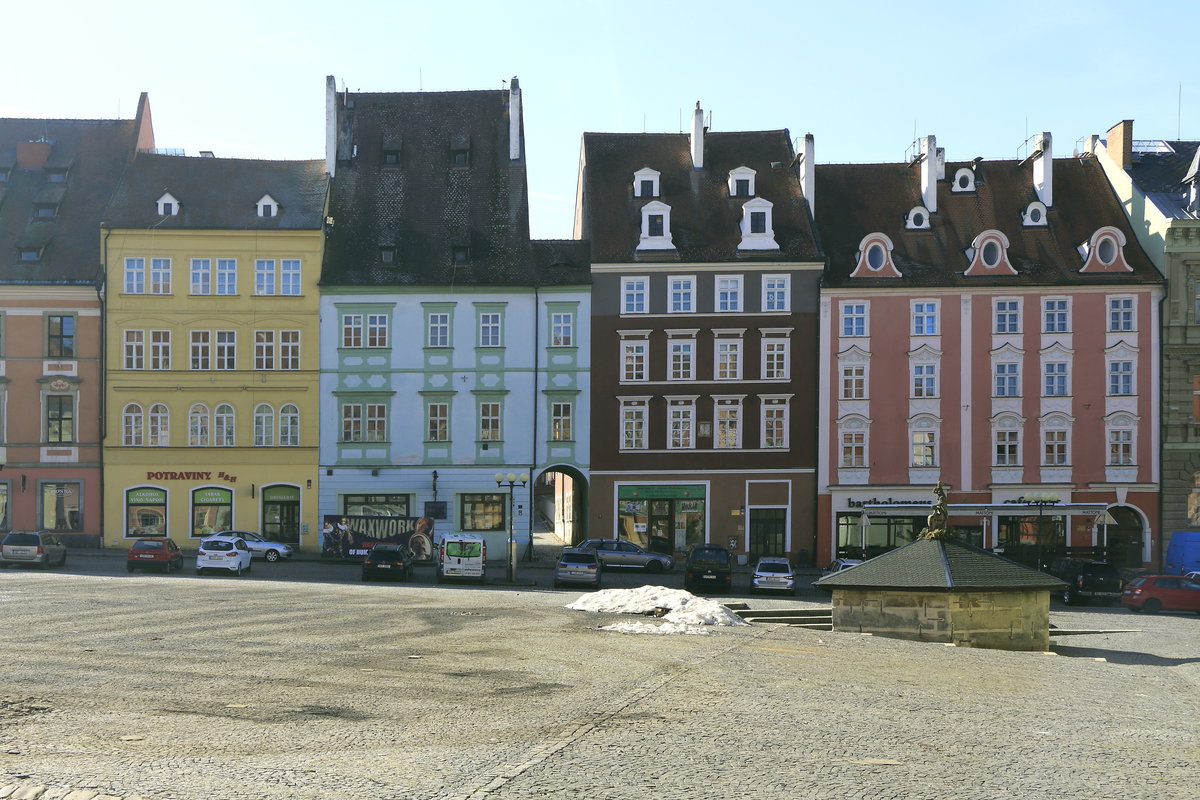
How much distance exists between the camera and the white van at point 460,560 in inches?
1687

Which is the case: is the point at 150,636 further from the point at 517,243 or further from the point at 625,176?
the point at 625,176

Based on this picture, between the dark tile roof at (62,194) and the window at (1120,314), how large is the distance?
4312 cm

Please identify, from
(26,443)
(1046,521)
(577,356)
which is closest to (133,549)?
(26,443)

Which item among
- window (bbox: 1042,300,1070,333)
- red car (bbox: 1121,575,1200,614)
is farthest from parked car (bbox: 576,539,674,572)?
window (bbox: 1042,300,1070,333)

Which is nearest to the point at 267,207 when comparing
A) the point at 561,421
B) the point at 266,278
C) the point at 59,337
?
the point at 266,278

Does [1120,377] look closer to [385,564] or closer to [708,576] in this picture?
[708,576]

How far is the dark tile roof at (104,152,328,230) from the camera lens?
53.4 metres

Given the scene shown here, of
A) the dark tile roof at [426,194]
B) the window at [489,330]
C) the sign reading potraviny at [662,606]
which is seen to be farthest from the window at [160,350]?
the sign reading potraviny at [662,606]

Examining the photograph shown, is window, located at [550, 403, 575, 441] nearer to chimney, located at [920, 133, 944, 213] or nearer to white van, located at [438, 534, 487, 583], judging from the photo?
white van, located at [438, 534, 487, 583]

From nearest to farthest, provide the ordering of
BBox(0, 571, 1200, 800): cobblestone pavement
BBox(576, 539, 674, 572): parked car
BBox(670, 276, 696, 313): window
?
BBox(0, 571, 1200, 800): cobblestone pavement, BBox(576, 539, 674, 572): parked car, BBox(670, 276, 696, 313): window

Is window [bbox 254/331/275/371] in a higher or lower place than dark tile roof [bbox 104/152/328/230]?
lower

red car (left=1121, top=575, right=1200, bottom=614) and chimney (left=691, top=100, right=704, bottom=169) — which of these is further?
chimney (left=691, top=100, right=704, bottom=169)

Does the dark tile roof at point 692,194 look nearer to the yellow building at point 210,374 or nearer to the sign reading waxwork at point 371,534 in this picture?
the yellow building at point 210,374

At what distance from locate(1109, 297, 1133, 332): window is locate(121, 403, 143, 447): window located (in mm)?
41394
